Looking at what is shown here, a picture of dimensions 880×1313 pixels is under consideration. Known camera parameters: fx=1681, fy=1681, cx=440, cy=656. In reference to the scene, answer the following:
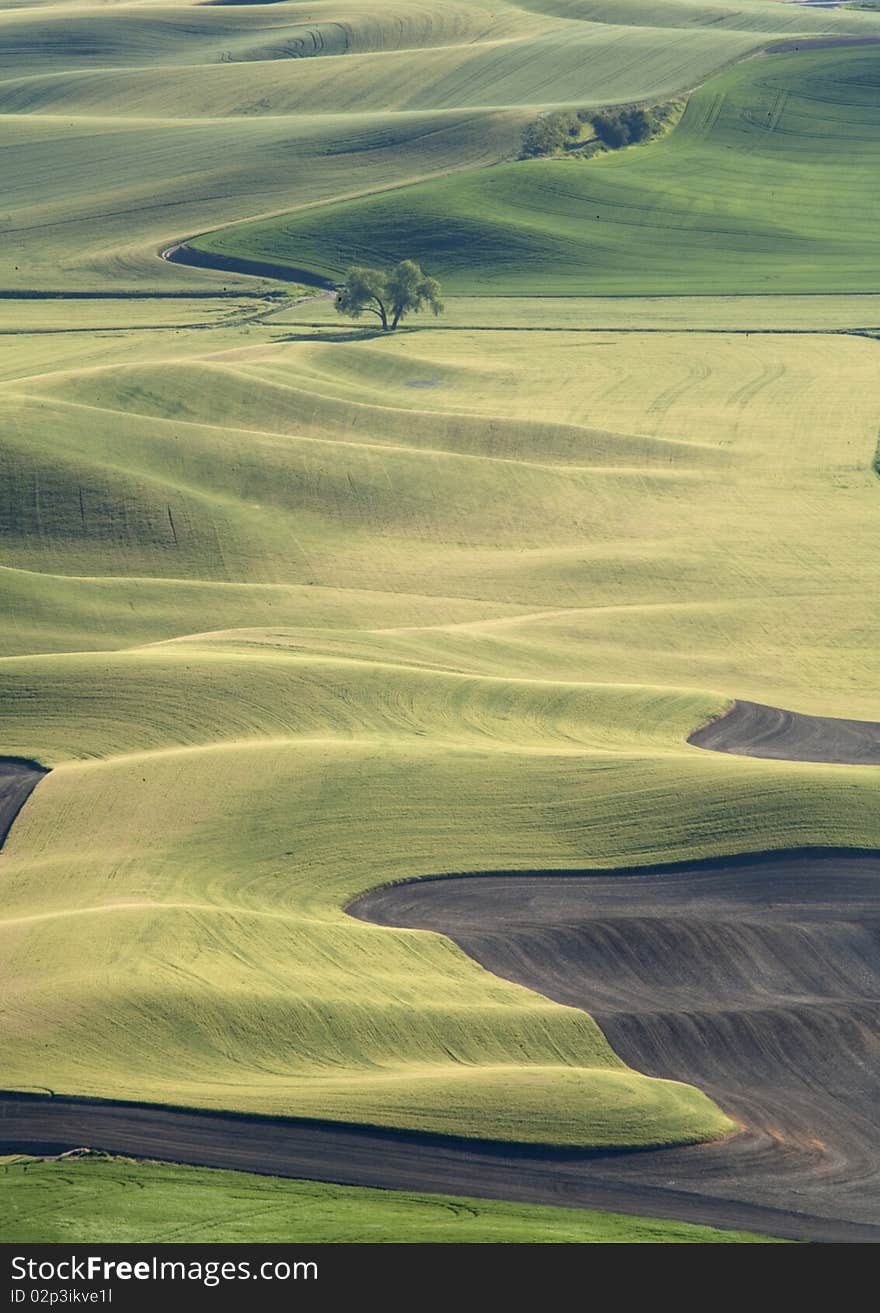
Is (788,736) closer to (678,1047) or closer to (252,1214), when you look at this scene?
(678,1047)

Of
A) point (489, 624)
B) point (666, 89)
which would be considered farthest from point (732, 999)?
point (666, 89)

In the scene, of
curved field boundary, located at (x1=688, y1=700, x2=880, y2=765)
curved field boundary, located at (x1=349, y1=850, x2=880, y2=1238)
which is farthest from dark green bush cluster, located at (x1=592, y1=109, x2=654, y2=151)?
curved field boundary, located at (x1=349, y1=850, x2=880, y2=1238)

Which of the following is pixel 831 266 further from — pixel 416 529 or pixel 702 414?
pixel 416 529

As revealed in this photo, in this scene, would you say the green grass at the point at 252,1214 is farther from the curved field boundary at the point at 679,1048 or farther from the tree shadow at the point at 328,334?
the tree shadow at the point at 328,334

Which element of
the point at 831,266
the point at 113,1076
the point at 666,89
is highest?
the point at 666,89

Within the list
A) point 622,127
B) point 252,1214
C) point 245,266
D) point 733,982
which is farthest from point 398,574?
point 622,127

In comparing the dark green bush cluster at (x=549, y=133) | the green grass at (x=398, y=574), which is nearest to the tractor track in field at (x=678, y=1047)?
the green grass at (x=398, y=574)
